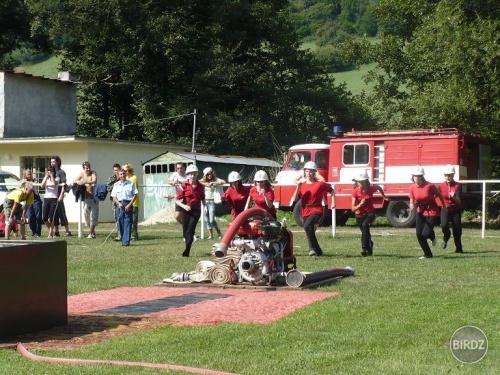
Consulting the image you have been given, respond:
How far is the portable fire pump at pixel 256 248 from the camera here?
13367 mm

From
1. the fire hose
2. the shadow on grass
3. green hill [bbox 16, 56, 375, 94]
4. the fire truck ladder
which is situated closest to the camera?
the shadow on grass

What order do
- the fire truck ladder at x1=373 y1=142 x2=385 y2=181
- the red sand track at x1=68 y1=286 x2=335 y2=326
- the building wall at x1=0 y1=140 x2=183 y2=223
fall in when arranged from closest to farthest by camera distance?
the red sand track at x1=68 y1=286 x2=335 y2=326 → the fire truck ladder at x1=373 y1=142 x2=385 y2=181 → the building wall at x1=0 y1=140 x2=183 y2=223

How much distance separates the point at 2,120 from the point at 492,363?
1394 inches

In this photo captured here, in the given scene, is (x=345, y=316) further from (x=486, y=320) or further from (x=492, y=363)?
(x=492, y=363)

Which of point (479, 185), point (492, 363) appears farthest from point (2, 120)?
point (492, 363)

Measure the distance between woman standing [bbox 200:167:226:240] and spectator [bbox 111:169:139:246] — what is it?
1711 mm

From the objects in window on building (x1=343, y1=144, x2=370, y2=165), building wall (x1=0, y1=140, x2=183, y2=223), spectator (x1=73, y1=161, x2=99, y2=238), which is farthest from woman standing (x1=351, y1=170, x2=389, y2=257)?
building wall (x1=0, y1=140, x2=183, y2=223)

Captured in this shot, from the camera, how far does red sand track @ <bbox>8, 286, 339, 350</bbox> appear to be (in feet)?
31.5

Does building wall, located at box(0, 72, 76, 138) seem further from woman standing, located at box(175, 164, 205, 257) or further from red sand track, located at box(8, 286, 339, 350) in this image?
red sand track, located at box(8, 286, 339, 350)

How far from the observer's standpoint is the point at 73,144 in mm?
36125

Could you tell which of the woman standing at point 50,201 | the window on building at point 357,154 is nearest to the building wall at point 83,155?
the window on building at point 357,154

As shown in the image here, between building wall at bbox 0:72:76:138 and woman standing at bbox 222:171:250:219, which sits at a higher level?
building wall at bbox 0:72:76:138

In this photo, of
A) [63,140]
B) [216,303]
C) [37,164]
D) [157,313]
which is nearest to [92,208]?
[63,140]

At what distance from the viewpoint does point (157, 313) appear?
11062mm
